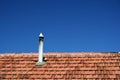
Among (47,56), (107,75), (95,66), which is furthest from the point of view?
(47,56)

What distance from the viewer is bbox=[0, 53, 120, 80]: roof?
12.8m

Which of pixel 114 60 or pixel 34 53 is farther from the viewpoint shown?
pixel 34 53

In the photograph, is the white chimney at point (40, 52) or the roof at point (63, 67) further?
the white chimney at point (40, 52)

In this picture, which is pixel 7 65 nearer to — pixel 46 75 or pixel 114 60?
pixel 46 75

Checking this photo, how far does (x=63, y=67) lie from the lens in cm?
1358

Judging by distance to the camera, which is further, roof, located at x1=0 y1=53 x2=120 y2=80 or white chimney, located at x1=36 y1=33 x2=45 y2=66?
white chimney, located at x1=36 y1=33 x2=45 y2=66

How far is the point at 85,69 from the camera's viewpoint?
1324cm

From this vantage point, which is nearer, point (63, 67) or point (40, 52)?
point (63, 67)

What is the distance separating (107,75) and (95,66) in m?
0.97

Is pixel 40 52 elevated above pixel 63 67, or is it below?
above

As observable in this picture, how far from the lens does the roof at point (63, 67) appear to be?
12.8 metres

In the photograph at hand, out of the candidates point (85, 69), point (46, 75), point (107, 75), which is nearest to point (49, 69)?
point (46, 75)

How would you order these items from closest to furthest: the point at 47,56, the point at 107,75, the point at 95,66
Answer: the point at 107,75
the point at 95,66
the point at 47,56

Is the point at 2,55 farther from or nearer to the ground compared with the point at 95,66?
farther from the ground
